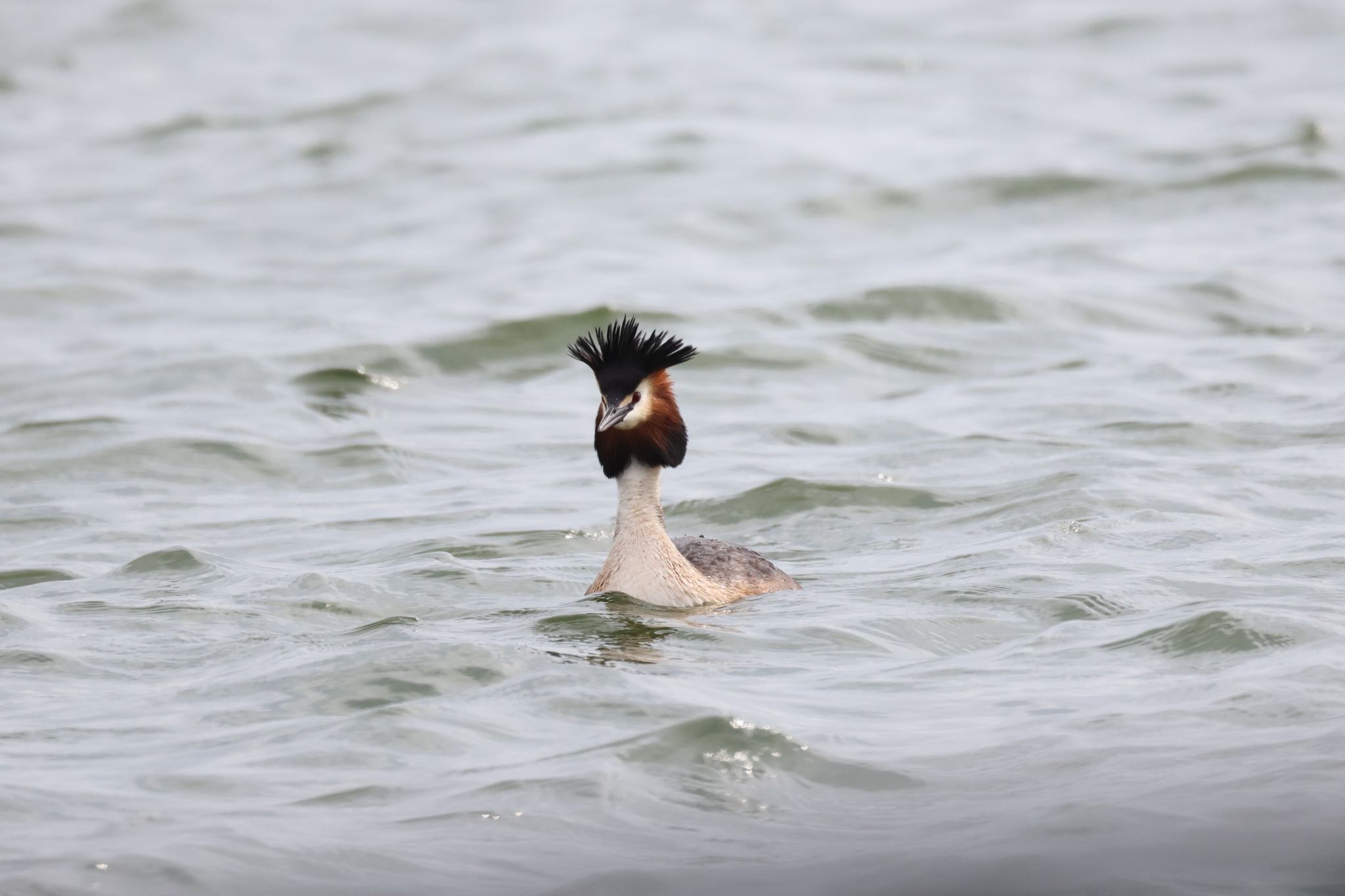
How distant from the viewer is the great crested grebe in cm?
930

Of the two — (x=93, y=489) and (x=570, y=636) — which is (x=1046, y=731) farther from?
(x=93, y=489)

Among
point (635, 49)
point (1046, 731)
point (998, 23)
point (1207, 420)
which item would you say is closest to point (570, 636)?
point (1046, 731)

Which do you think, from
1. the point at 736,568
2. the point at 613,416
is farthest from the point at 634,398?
the point at 736,568

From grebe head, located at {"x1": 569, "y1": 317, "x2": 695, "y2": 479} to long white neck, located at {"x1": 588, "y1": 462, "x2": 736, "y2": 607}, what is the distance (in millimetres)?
108

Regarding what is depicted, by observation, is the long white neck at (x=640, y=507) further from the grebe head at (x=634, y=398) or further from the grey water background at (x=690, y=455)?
the grey water background at (x=690, y=455)

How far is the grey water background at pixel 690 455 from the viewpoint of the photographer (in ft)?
22.4

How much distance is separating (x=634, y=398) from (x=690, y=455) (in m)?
5.35

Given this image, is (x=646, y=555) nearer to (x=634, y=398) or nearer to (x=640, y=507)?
(x=640, y=507)

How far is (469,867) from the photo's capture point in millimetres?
6379

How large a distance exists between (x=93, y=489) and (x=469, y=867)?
8.08 metres

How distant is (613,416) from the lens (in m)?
9.13

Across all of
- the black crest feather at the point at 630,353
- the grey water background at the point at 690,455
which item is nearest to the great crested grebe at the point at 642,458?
the black crest feather at the point at 630,353

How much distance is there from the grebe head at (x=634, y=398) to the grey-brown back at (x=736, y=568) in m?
0.67

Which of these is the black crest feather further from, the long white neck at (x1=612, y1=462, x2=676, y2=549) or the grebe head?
the long white neck at (x1=612, y1=462, x2=676, y2=549)
